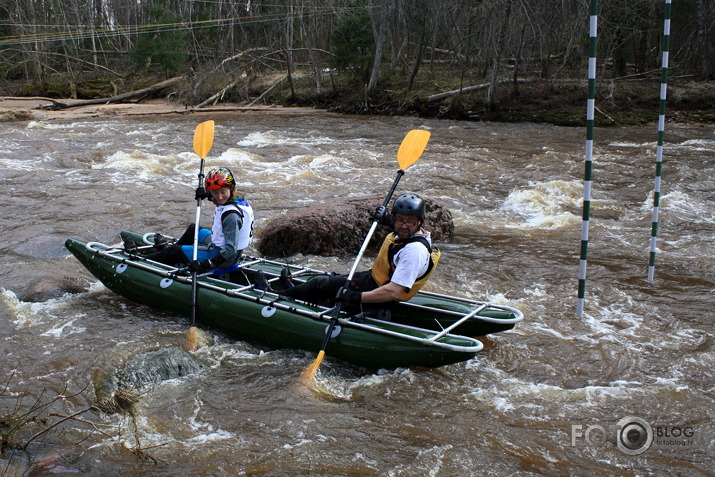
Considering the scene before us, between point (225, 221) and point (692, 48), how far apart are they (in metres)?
18.9

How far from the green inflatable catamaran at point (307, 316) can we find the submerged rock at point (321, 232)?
113cm

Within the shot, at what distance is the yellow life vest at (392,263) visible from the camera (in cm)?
390

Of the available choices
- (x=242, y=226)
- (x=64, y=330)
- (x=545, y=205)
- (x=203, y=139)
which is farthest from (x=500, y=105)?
(x=64, y=330)

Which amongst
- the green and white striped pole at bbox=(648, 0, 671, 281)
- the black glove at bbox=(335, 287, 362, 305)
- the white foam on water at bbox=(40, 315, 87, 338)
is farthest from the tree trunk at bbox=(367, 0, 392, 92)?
the black glove at bbox=(335, 287, 362, 305)

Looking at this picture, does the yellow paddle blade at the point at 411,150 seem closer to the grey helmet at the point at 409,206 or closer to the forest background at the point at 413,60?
the grey helmet at the point at 409,206

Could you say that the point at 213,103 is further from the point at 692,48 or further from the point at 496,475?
the point at 496,475

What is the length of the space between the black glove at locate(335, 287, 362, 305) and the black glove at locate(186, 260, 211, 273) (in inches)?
49.1

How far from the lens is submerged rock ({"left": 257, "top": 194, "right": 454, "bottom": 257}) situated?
20.8 feet

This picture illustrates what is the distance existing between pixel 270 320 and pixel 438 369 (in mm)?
1209

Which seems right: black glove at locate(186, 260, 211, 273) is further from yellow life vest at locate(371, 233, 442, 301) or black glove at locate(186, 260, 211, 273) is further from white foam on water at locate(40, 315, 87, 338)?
yellow life vest at locate(371, 233, 442, 301)

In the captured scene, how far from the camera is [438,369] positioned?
4145 millimetres

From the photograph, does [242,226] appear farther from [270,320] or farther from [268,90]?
[268,90]

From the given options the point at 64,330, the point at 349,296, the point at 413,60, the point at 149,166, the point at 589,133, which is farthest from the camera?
the point at 413,60

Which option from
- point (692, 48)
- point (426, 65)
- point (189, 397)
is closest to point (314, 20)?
point (426, 65)
